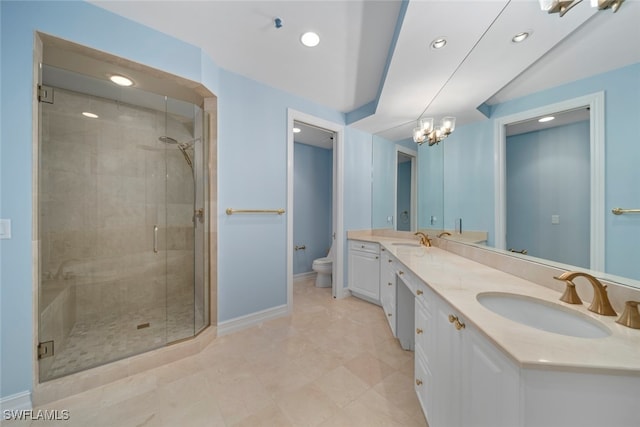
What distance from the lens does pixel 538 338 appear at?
0.67 metres

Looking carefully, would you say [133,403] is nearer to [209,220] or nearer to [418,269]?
[209,220]

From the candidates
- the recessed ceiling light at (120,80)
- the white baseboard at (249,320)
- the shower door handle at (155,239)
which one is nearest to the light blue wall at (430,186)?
the white baseboard at (249,320)

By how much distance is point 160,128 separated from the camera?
243 cm

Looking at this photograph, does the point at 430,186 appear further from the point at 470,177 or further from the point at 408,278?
the point at 408,278

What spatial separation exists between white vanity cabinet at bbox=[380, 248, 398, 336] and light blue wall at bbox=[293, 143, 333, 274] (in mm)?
1814

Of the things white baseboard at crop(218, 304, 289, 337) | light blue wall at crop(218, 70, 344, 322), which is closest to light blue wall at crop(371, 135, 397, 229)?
light blue wall at crop(218, 70, 344, 322)

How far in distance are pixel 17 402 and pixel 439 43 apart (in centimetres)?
339

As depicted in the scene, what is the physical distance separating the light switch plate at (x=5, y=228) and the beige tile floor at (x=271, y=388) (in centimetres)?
102

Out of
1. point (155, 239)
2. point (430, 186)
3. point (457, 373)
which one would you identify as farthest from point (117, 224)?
point (430, 186)

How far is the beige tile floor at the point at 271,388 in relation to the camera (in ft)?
4.08

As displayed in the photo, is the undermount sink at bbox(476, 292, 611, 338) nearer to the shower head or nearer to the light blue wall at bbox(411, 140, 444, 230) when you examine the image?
the light blue wall at bbox(411, 140, 444, 230)

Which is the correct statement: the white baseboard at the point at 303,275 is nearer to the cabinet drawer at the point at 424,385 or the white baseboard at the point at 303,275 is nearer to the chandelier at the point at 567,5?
the cabinet drawer at the point at 424,385

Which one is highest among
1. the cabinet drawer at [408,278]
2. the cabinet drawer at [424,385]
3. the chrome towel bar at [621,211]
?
the chrome towel bar at [621,211]

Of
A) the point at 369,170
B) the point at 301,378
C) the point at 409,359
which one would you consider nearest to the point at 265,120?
the point at 369,170
